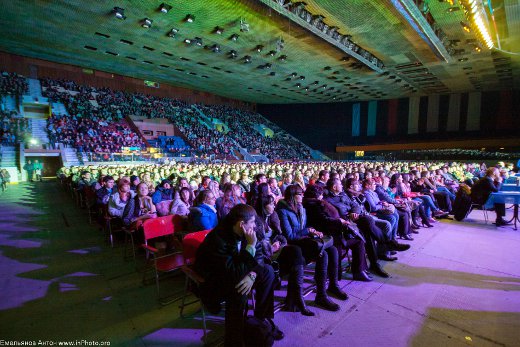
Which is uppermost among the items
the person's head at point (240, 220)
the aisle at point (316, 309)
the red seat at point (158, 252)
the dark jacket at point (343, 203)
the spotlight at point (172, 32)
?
the spotlight at point (172, 32)

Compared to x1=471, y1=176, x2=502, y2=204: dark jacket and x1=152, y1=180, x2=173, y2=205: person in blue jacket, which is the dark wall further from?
x1=152, y1=180, x2=173, y2=205: person in blue jacket

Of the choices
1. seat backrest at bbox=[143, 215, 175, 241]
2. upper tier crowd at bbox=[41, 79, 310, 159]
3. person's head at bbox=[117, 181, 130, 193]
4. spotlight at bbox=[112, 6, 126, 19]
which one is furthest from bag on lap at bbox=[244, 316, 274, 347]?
upper tier crowd at bbox=[41, 79, 310, 159]

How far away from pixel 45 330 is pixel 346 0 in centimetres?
1282

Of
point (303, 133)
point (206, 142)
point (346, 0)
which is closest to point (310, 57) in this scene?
point (346, 0)

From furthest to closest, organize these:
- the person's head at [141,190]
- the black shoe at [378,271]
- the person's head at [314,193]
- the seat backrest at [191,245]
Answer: the person's head at [141,190] < the person's head at [314,193] < the black shoe at [378,271] < the seat backrest at [191,245]

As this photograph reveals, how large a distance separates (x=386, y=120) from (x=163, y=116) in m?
24.9

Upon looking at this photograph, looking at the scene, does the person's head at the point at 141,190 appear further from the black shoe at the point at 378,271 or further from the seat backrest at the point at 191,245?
the black shoe at the point at 378,271

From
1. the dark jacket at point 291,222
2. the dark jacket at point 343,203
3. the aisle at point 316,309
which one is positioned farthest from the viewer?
the dark jacket at point 343,203

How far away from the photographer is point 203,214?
3.39 m

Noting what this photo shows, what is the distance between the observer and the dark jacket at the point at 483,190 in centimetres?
611

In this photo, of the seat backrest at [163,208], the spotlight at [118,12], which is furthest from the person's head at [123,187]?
the spotlight at [118,12]

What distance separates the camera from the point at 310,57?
16781mm

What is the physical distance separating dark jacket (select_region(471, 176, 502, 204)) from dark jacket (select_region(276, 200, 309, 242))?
5645mm

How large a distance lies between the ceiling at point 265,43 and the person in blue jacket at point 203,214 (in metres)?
10.0
